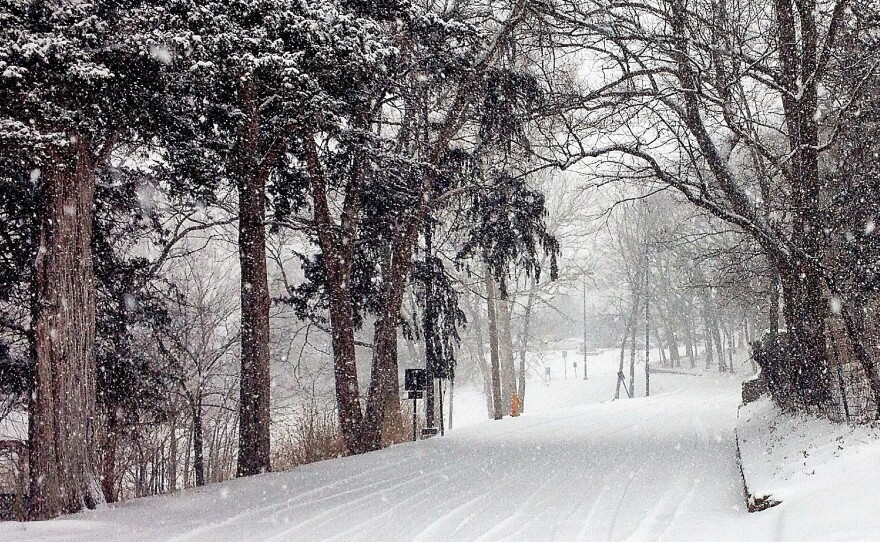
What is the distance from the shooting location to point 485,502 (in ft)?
23.1

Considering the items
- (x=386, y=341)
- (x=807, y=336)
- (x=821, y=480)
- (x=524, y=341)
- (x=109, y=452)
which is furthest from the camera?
(x=524, y=341)

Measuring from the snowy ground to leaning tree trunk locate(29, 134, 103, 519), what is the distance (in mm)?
446

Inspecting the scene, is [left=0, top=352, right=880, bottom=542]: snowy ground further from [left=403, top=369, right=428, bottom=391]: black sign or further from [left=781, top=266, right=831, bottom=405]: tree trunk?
[left=781, top=266, right=831, bottom=405]: tree trunk

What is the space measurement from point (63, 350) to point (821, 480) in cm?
671

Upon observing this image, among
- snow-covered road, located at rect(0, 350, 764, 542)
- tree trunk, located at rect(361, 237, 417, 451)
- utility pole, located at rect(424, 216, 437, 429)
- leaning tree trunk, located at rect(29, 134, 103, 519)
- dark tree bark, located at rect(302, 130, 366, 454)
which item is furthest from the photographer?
utility pole, located at rect(424, 216, 437, 429)

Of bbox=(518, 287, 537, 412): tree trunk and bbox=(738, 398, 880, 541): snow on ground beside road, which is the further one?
bbox=(518, 287, 537, 412): tree trunk

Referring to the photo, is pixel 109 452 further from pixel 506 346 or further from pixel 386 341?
pixel 506 346

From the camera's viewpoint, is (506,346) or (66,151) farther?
(506,346)

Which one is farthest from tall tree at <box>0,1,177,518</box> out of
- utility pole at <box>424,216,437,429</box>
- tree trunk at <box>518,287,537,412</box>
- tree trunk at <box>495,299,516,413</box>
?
tree trunk at <box>495,299,516,413</box>

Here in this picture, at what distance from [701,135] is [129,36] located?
327 inches

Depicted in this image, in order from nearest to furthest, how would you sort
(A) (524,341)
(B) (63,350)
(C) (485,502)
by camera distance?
(B) (63,350), (C) (485,502), (A) (524,341)

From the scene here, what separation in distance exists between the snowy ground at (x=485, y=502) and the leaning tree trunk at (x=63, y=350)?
446 millimetres

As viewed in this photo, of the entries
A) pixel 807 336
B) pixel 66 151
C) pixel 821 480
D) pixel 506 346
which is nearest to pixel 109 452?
pixel 66 151

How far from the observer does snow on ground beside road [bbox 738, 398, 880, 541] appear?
4.33 m
